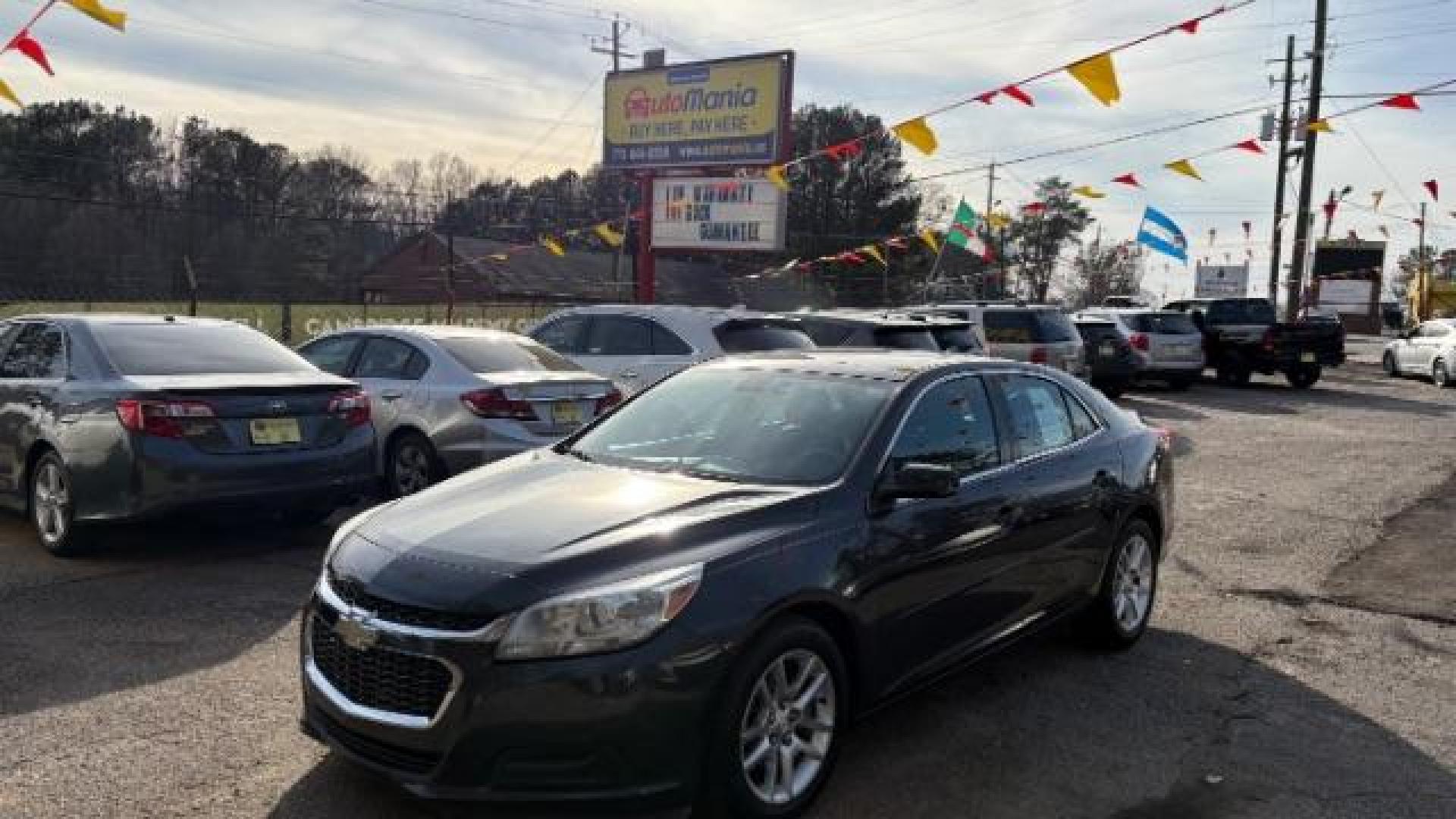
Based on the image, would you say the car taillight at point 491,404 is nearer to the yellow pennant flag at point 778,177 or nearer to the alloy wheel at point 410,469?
the alloy wheel at point 410,469

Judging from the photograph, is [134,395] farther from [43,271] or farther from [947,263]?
[947,263]

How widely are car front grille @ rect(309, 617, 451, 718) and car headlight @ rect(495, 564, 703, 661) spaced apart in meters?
0.25

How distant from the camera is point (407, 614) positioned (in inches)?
133

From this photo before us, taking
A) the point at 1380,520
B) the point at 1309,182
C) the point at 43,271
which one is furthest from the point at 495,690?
the point at 1309,182

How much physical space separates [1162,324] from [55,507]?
19.0 m

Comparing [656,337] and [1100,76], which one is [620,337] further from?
[1100,76]

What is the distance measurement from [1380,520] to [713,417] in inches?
276

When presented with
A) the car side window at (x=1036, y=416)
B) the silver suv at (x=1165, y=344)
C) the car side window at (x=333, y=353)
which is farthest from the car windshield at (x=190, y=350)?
the silver suv at (x=1165, y=344)

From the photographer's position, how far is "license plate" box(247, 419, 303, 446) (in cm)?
668

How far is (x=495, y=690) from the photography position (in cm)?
318

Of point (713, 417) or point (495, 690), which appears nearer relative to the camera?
point (495, 690)

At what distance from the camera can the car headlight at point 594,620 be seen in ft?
10.5

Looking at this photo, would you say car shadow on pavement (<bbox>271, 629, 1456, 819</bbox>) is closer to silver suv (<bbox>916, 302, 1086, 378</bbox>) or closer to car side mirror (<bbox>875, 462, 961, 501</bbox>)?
car side mirror (<bbox>875, 462, 961, 501</bbox>)

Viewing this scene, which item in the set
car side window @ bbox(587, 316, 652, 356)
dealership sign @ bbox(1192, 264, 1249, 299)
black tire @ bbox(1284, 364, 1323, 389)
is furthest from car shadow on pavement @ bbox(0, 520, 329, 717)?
dealership sign @ bbox(1192, 264, 1249, 299)
